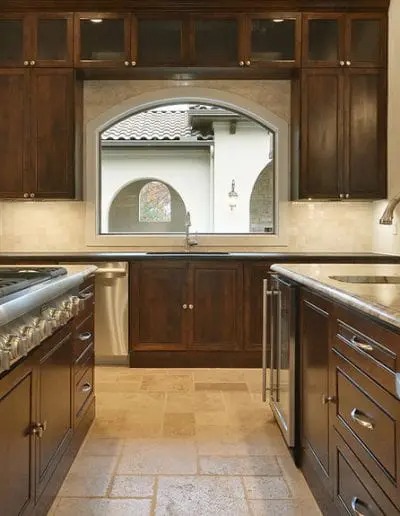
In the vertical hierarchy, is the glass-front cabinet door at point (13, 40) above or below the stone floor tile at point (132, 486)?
above

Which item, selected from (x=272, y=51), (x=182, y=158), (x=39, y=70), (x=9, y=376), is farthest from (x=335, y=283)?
(x=182, y=158)

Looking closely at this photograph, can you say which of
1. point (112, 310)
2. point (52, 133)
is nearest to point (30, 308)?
point (112, 310)

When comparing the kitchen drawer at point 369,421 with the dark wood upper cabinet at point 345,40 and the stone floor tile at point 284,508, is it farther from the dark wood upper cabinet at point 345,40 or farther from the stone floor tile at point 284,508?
the dark wood upper cabinet at point 345,40

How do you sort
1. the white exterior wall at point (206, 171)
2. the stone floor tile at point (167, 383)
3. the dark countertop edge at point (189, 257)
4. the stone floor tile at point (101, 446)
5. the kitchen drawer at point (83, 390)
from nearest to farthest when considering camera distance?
the kitchen drawer at point (83, 390) < the stone floor tile at point (101, 446) < the stone floor tile at point (167, 383) < the dark countertop edge at point (189, 257) < the white exterior wall at point (206, 171)

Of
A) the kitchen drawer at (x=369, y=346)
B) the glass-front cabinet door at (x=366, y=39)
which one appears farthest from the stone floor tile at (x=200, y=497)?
the glass-front cabinet door at (x=366, y=39)

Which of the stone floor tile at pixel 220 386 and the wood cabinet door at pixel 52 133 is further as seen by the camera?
the wood cabinet door at pixel 52 133

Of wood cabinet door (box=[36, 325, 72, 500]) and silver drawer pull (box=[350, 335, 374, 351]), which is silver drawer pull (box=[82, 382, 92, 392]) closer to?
wood cabinet door (box=[36, 325, 72, 500])

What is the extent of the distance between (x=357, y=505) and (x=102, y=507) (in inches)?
41.7

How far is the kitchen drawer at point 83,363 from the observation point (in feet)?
8.38

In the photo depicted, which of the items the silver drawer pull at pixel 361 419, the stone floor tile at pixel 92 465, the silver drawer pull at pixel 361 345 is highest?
the silver drawer pull at pixel 361 345

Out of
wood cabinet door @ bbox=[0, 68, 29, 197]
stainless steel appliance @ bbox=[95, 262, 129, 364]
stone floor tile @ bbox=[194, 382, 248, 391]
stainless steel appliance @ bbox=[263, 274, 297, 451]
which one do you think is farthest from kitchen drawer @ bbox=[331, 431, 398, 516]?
wood cabinet door @ bbox=[0, 68, 29, 197]

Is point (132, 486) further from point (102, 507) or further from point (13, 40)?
point (13, 40)

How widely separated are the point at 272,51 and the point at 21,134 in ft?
7.34

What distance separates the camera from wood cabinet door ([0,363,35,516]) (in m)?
1.46
